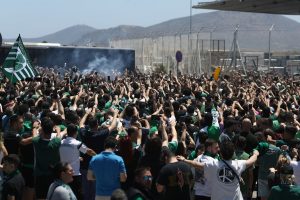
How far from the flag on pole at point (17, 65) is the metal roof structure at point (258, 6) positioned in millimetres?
24894

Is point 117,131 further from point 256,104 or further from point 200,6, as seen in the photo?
point 200,6

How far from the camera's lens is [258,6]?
132 ft

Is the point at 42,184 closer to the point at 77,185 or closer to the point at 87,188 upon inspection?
the point at 77,185

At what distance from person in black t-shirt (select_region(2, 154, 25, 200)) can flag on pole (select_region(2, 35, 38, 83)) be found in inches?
283

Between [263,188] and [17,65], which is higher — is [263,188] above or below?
below

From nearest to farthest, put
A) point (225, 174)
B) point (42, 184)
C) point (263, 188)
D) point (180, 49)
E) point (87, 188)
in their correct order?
point (225, 174) < point (42, 184) < point (263, 188) < point (87, 188) < point (180, 49)

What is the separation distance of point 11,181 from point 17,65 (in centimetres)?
778

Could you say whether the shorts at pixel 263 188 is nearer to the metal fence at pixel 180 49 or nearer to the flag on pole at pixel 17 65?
the flag on pole at pixel 17 65

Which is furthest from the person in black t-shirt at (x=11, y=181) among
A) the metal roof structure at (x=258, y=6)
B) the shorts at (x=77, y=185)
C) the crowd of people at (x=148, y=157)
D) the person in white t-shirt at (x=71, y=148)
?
the metal roof structure at (x=258, y=6)

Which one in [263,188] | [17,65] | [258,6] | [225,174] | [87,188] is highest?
[258,6]

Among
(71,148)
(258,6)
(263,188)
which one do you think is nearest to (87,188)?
(71,148)

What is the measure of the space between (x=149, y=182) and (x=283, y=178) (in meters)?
1.45

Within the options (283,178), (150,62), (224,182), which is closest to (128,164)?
(224,182)

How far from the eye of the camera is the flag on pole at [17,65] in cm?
1451
